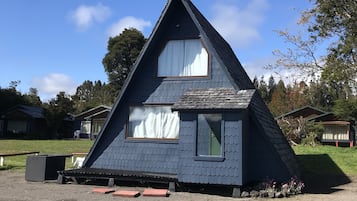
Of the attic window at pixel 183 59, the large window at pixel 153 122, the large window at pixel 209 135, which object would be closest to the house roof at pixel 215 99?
the large window at pixel 209 135

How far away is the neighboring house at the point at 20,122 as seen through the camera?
5075 centimetres

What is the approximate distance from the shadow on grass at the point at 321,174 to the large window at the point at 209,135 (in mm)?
3438

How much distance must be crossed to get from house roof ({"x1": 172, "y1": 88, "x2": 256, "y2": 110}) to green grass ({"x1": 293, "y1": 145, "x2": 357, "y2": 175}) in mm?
8104

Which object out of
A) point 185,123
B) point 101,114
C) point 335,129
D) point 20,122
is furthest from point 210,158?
point 20,122

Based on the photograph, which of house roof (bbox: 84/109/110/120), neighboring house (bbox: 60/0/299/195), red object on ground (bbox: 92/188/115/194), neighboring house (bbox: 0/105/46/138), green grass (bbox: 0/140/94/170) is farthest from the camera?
house roof (bbox: 84/109/110/120)

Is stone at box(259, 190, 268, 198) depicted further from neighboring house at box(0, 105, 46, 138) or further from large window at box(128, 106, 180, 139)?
neighboring house at box(0, 105, 46, 138)

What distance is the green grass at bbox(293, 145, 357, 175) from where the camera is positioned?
62.2 ft

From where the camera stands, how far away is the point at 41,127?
53.4 metres

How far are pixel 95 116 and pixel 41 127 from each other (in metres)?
7.44

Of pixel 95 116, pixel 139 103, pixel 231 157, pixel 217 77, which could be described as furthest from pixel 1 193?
pixel 95 116

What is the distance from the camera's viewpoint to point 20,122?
171 feet

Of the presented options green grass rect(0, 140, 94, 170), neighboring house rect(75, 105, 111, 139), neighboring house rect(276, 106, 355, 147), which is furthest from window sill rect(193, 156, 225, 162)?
neighboring house rect(75, 105, 111, 139)

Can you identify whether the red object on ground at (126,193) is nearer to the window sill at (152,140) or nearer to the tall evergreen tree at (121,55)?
the window sill at (152,140)

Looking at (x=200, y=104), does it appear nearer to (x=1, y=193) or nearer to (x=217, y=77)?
(x=217, y=77)
